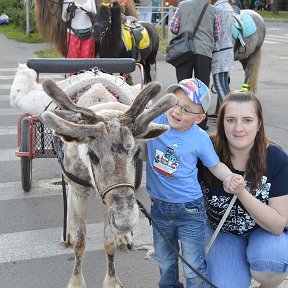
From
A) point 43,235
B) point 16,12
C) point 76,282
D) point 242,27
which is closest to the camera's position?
point 76,282

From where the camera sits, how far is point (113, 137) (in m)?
2.83

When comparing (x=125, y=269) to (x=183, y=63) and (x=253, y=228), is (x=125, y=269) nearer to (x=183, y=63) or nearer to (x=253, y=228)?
(x=253, y=228)

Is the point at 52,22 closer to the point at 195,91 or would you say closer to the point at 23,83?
the point at 23,83

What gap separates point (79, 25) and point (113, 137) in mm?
4188

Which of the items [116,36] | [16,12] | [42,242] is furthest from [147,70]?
[16,12]

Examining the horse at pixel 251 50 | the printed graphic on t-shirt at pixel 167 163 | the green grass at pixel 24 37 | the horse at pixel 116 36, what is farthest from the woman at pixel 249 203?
the green grass at pixel 24 37

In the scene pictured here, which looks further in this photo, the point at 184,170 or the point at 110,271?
the point at 110,271

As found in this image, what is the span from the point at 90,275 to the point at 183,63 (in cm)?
393

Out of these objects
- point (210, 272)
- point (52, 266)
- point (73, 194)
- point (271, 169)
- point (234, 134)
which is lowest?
point (52, 266)

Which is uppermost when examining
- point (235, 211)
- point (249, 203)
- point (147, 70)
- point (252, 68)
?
point (249, 203)

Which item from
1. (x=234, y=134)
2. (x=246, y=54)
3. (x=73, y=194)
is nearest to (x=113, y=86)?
(x=73, y=194)

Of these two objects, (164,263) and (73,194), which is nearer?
(164,263)

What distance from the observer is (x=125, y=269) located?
13.1ft

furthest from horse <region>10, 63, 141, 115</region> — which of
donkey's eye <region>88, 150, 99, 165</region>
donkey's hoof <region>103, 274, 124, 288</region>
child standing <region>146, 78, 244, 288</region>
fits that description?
donkey's hoof <region>103, 274, 124, 288</region>
